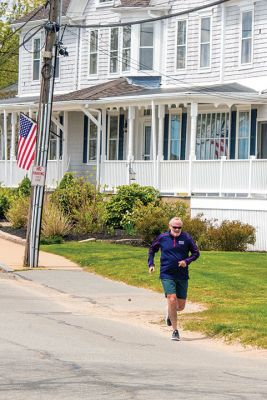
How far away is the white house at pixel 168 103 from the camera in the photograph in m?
34.8

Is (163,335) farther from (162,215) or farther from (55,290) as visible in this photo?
(162,215)

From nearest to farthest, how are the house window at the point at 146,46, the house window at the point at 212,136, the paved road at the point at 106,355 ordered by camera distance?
1. the paved road at the point at 106,355
2. the house window at the point at 212,136
3. the house window at the point at 146,46

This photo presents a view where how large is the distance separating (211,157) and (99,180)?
4.07 meters

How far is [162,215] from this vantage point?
31922 mm

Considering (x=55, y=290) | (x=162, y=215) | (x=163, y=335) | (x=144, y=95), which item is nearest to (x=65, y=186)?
(x=144, y=95)

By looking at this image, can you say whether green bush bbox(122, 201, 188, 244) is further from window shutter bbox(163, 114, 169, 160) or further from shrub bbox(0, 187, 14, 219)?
shrub bbox(0, 187, 14, 219)

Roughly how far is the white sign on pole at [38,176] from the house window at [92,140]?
57.1ft

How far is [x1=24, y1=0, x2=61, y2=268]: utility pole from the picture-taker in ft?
84.8

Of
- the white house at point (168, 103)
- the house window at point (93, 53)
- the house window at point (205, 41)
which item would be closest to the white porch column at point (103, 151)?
the white house at point (168, 103)

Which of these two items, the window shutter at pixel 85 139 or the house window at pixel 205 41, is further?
the window shutter at pixel 85 139

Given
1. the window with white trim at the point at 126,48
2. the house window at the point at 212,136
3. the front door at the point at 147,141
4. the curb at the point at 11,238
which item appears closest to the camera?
the curb at the point at 11,238

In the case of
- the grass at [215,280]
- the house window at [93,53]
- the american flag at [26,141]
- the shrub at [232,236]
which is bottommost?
the grass at [215,280]

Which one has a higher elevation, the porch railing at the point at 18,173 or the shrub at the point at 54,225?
the porch railing at the point at 18,173

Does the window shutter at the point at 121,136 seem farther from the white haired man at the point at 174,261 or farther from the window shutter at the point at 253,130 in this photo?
the white haired man at the point at 174,261
